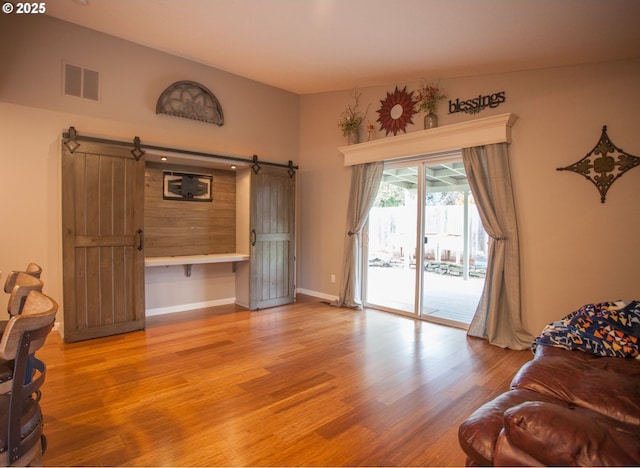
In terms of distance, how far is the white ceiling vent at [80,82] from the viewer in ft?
13.2

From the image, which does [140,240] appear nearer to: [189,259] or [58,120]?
[189,259]

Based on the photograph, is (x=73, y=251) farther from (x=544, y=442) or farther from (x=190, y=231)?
(x=544, y=442)

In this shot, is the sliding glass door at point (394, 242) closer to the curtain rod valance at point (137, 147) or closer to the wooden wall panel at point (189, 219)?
the curtain rod valance at point (137, 147)

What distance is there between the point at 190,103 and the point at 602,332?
526 centimetres

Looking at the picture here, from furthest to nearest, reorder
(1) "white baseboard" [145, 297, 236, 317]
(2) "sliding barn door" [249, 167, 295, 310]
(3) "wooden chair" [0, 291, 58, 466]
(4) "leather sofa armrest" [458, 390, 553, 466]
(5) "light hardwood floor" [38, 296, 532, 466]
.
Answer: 1. (2) "sliding barn door" [249, 167, 295, 310]
2. (1) "white baseboard" [145, 297, 236, 317]
3. (5) "light hardwood floor" [38, 296, 532, 466]
4. (4) "leather sofa armrest" [458, 390, 553, 466]
5. (3) "wooden chair" [0, 291, 58, 466]

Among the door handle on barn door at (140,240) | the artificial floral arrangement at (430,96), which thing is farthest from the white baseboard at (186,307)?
the artificial floral arrangement at (430,96)

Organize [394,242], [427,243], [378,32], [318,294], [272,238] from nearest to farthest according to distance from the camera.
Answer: [378,32]
[427,243]
[394,242]
[272,238]
[318,294]

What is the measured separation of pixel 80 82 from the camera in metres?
4.11

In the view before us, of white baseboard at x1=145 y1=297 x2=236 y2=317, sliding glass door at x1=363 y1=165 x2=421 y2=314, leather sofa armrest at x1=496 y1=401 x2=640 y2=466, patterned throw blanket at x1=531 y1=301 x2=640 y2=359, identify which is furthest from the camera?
sliding glass door at x1=363 y1=165 x2=421 y2=314

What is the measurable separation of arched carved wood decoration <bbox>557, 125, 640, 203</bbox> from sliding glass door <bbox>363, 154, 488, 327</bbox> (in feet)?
3.97

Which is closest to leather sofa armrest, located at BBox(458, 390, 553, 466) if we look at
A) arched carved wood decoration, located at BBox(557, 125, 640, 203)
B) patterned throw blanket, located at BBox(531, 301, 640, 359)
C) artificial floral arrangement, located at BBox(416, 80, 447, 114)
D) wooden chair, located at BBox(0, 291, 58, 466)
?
patterned throw blanket, located at BBox(531, 301, 640, 359)

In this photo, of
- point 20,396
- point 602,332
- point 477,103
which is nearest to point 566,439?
point 602,332

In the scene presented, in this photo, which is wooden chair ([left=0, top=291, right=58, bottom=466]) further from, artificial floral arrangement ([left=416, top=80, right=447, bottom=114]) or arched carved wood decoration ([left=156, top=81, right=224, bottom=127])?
artificial floral arrangement ([left=416, top=80, right=447, bottom=114])

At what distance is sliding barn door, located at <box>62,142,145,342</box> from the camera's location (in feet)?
12.3
